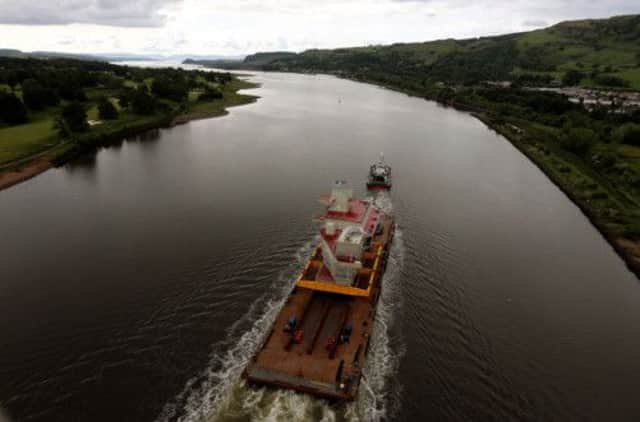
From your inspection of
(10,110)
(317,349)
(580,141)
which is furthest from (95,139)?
(580,141)

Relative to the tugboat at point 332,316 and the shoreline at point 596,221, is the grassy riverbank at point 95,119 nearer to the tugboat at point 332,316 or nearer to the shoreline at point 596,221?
Answer: the tugboat at point 332,316

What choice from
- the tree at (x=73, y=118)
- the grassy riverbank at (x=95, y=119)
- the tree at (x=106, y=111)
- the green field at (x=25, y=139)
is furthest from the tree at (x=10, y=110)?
the tree at (x=106, y=111)

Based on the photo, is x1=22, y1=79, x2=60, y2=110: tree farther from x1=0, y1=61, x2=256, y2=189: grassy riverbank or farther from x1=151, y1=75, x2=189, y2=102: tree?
x1=151, y1=75, x2=189, y2=102: tree

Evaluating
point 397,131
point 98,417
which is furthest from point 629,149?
point 98,417

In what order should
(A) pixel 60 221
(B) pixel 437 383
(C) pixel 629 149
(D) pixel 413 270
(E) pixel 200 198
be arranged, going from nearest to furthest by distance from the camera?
1. (B) pixel 437 383
2. (D) pixel 413 270
3. (A) pixel 60 221
4. (E) pixel 200 198
5. (C) pixel 629 149

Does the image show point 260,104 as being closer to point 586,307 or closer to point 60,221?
point 60,221

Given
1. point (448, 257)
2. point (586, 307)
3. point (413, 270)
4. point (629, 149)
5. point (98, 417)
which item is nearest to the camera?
point (98, 417)

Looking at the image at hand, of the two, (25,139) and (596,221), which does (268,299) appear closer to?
(596,221)

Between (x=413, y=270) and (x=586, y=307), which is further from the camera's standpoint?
(x=413, y=270)
